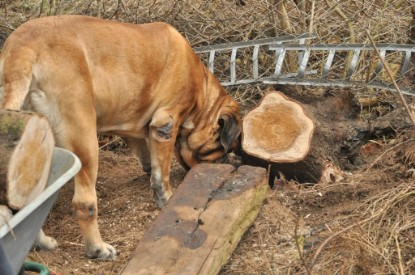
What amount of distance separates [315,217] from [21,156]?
265 cm

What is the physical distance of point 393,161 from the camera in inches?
240

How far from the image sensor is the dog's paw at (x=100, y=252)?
531 centimetres

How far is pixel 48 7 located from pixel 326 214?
457 centimetres

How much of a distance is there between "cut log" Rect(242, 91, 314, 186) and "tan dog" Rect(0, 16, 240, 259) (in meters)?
0.20

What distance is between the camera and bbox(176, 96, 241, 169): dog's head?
21.7 ft

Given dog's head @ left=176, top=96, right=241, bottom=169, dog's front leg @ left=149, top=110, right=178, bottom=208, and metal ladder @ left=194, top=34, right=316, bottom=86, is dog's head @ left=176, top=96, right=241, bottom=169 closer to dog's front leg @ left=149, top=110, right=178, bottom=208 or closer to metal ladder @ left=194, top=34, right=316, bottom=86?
dog's front leg @ left=149, top=110, right=178, bottom=208

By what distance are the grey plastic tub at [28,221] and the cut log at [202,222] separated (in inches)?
28.0

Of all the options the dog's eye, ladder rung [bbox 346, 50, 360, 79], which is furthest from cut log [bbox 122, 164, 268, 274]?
ladder rung [bbox 346, 50, 360, 79]

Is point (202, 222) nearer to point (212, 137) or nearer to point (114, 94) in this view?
point (114, 94)

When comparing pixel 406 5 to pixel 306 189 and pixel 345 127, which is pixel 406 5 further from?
pixel 306 189

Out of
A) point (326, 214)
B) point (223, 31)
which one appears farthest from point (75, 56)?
point (223, 31)

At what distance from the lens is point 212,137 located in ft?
21.9

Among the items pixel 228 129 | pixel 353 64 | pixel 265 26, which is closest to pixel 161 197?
pixel 228 129

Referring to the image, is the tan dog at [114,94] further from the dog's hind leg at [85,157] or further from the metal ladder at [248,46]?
the metal ladder at [248,46]
